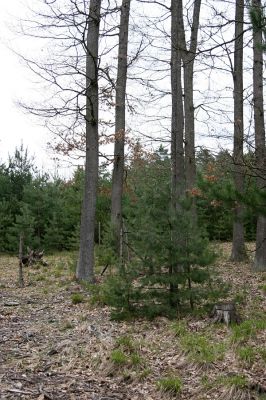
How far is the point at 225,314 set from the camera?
704cm

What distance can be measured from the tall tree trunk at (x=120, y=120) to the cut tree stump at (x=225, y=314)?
5892 millimetres

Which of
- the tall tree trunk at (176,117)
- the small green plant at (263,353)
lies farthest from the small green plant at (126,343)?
the tall tree trunk at (176,117)

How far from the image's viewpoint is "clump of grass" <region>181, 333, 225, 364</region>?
5656 mm

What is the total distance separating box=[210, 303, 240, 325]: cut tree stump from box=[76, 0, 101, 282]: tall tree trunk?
4.35 m

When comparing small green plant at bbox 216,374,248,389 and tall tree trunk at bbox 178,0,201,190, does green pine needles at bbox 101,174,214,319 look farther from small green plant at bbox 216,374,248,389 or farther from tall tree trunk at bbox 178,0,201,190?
tall tree trunk at bbox 178,0,201,190

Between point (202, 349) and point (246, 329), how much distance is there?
0.86m

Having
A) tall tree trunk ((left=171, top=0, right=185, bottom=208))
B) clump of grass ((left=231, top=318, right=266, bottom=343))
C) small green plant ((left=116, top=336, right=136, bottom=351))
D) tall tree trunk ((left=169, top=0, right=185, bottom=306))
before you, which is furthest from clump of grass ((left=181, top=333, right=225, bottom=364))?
tall tree trunk ((left=171, top=0, right=185, bottom=208))

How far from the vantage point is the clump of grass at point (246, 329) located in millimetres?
6121

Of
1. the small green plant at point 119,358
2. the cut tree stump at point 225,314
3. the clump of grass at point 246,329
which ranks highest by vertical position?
the cut tree stump at point 225,314

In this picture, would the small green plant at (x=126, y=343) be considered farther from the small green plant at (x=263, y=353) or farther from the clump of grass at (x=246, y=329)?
the small green plant at (x=263, y=353)

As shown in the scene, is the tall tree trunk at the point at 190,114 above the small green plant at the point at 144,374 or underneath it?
above

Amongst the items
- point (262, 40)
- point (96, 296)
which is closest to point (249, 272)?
point (96, 296)

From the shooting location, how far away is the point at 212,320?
712 centimetres

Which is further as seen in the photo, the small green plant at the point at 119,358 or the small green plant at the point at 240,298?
the small green plant at the point at 240,298
